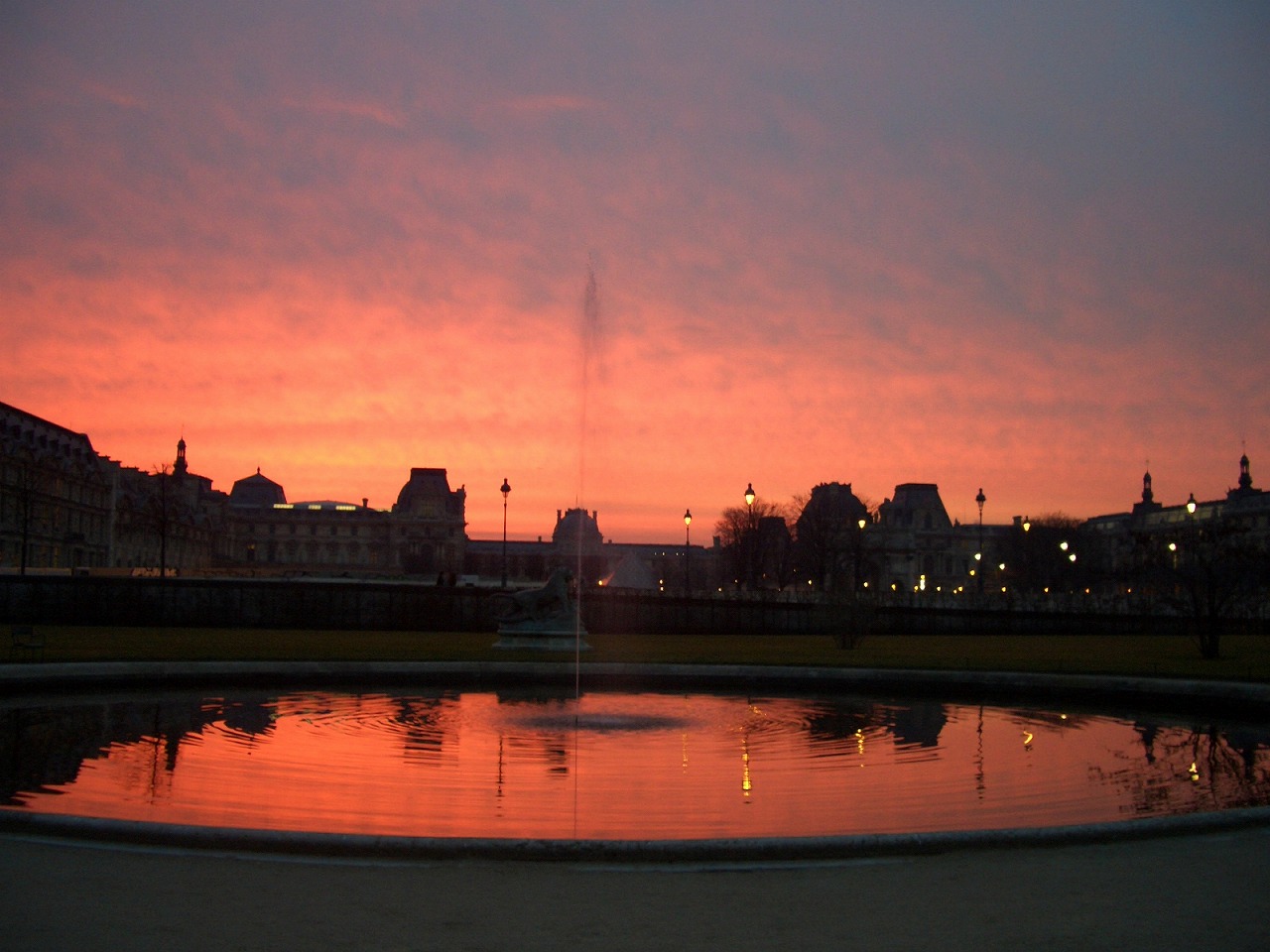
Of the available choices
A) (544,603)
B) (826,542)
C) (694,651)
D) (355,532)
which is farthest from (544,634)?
(355,532)

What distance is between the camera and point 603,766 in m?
13.7

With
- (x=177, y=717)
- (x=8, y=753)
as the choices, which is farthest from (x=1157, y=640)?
(x=8, y=753)

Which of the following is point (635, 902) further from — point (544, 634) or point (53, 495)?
point (53, 495)

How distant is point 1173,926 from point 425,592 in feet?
135

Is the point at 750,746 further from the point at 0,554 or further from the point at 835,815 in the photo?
the point at 0,554

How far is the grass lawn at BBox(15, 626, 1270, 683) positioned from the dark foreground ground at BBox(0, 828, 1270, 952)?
16.6 meters

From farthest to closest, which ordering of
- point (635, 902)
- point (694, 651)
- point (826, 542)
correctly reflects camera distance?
point (826, 542)
point (694, 651)
point (635, 902)

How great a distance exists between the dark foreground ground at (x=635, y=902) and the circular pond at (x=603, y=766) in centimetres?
65

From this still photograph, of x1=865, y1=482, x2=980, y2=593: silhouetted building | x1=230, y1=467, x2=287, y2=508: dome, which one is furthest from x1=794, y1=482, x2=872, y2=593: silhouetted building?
x1=230, y1=467, x2=287, y2=508: dome

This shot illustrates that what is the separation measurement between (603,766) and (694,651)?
1935cm

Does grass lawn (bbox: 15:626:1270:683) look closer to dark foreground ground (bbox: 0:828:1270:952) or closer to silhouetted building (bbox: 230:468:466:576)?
dark foreground ground (bbox: 0:828:1270:952)

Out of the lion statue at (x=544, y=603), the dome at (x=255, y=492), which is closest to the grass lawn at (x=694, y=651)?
the lion statue at (x=544, y=603)

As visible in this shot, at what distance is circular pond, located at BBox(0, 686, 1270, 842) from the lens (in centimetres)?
1070

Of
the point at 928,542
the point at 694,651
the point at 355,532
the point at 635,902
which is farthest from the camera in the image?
the point at 355,532
